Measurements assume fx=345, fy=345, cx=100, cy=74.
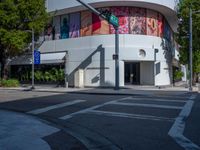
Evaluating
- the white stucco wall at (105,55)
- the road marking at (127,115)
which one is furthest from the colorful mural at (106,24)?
the road marking at (127,115)

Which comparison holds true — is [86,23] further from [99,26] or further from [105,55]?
[105,55]

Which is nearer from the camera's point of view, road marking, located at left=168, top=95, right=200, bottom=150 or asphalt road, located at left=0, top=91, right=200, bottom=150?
road marking, located at left=168, top=95, right=200, bottom=150

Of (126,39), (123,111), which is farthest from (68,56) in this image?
(123,111)

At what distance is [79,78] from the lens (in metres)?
33.0

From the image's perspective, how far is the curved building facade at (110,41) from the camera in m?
32.4

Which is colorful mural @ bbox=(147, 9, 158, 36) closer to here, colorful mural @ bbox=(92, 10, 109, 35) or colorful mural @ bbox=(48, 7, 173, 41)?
colorful mural @ bbox=(48, 7, 173, 41)

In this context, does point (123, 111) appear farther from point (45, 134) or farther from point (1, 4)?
point (1, 4)

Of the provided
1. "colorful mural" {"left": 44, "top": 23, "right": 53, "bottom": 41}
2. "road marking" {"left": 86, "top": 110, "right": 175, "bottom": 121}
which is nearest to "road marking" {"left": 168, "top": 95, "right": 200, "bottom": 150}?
"road marking" {"left": 86, "top": 110, "right": 175, "bottom": 121}

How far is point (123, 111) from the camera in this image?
14227mm

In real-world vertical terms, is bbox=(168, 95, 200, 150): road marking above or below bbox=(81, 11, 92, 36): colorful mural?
below

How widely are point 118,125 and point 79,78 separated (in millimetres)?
22153

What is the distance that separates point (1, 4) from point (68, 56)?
8147mm

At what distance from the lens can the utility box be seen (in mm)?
32969

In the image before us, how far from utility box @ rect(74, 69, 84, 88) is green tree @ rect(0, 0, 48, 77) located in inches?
231
